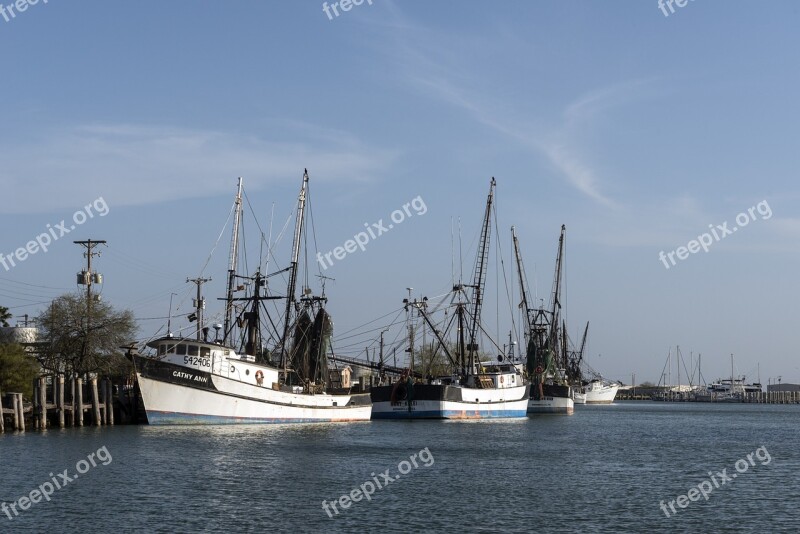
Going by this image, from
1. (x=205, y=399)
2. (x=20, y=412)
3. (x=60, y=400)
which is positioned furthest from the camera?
(x=205, y=399)

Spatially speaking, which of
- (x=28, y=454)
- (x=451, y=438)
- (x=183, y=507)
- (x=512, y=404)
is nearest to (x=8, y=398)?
(x=28, y=454)

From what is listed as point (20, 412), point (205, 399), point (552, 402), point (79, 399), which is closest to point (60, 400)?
point (79, 399)

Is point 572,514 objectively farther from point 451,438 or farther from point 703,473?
point 451,438

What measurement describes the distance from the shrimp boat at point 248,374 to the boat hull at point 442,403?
620 cm

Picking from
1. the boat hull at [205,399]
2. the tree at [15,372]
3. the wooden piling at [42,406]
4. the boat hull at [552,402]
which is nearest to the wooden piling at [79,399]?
the tree at [15,372]

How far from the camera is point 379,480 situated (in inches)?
1684

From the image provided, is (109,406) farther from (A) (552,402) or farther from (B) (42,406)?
(A) (552,402)

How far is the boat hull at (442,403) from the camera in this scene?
93188 millimetres

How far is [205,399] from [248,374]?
187 inches

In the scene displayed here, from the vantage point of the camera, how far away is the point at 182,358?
225ft

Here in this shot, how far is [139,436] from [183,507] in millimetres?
27151

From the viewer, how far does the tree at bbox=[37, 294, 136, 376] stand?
74438mm

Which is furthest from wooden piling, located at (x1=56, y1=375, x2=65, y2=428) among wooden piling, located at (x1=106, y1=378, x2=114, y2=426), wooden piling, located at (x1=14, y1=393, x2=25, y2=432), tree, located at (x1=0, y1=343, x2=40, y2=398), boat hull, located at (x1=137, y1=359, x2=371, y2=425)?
wooden piling, located at (x1=106, y1=378, x2=114, y2=426)

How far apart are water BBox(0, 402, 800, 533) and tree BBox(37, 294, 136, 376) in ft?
32.5
